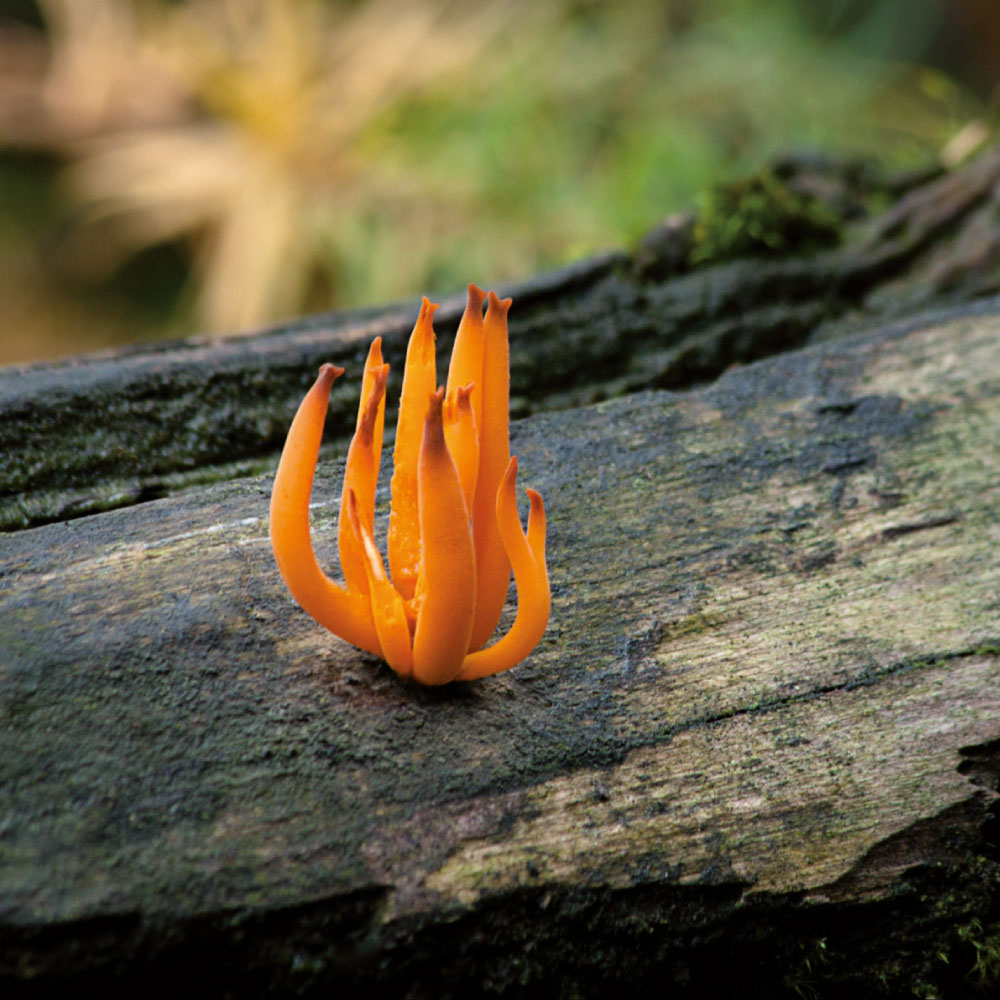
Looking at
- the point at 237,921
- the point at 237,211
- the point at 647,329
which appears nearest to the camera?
the point at 237,921

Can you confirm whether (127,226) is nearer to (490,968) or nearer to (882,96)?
(882,96)

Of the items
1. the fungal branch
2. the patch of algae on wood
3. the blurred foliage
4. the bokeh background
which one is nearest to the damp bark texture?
the patch of algae on wood

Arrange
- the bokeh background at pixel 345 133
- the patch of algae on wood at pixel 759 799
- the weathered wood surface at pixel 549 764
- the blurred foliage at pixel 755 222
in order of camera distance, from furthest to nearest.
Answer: the bokeh background at pixel 345 133
the blurred foliage at pixel 755 222
the patch of algae on wood at pixel 759 799
the weathered wood surface at pixel 549 764

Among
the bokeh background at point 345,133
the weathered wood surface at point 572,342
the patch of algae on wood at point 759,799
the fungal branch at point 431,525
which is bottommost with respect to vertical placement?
the patch of algae on wood at point 759,799

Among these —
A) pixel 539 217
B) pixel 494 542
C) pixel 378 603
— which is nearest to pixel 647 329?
pixel 494 542

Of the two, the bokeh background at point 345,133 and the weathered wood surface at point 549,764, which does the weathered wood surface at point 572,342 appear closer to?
the weathered wood surface at point 549,764

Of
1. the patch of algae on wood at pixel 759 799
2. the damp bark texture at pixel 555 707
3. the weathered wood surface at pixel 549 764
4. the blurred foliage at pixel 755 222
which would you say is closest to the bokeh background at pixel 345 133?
the blurred foliage at pixel 755 222
